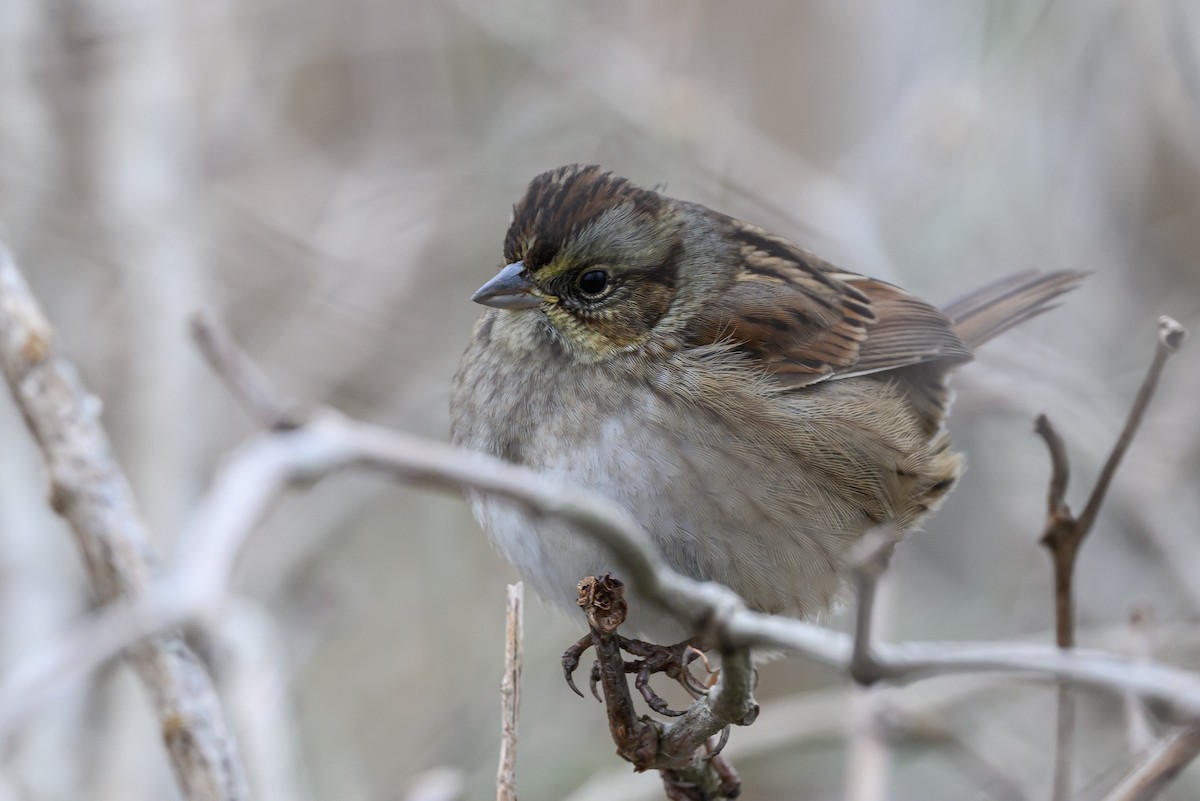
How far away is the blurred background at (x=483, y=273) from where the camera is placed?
343 centimetres

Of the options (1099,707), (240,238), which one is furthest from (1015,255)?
(240,238)

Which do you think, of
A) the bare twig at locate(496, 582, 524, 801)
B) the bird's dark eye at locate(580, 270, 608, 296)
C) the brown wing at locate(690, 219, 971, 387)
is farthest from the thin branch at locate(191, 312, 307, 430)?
the brown wing at locate(690, 219, 971, 387)

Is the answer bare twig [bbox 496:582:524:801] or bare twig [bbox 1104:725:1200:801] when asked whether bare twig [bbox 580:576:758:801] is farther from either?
bare twig [bbox 1104:725:1200:801]

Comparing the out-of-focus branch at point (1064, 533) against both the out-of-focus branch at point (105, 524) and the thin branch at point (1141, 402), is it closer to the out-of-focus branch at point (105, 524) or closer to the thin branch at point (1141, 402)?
the thin branch at point (1141, 402)

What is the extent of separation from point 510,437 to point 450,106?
2701 millimetres

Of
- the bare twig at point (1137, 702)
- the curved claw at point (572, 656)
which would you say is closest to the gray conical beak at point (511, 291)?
the curved claw at point (572, 656)

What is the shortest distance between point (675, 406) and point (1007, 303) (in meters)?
1.19

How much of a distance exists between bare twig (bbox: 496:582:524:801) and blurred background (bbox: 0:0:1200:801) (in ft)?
4.33

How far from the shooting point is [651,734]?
65.9 inches

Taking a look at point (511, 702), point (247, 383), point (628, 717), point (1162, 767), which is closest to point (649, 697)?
point (628, 717)

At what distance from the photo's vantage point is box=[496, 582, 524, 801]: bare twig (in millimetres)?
1530

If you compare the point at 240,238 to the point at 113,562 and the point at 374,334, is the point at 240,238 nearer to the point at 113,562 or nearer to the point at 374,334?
the point at 374,334

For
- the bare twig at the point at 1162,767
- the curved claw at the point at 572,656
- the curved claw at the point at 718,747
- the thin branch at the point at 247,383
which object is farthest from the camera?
the curved claw at the point at 572,656

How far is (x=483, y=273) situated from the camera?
4.61m
